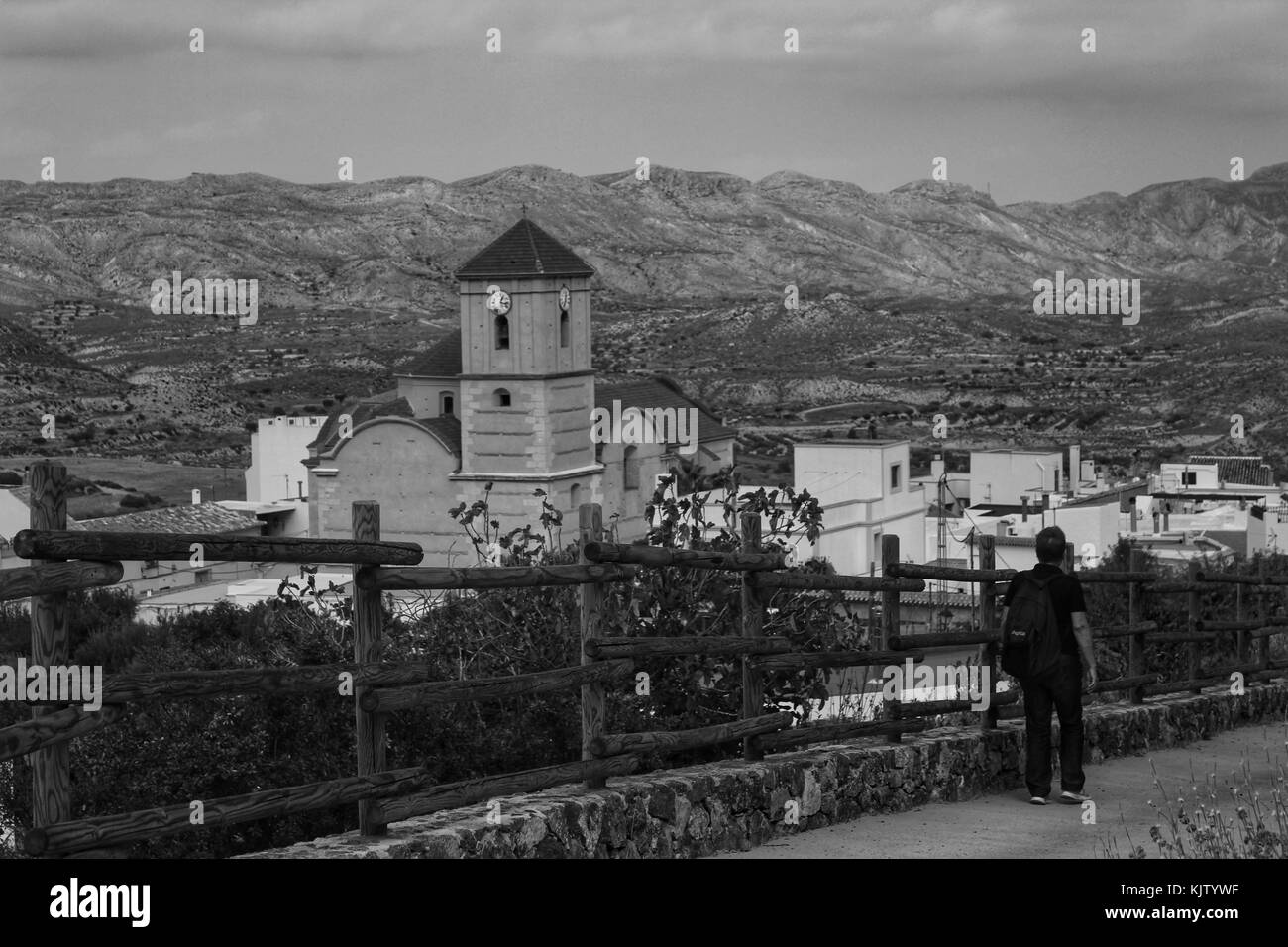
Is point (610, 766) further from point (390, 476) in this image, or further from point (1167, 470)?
point (1167, 470)

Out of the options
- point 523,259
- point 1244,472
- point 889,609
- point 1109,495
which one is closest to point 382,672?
point 889,609

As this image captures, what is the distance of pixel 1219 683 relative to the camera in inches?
544

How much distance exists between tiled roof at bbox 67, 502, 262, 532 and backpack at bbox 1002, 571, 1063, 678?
41.9m

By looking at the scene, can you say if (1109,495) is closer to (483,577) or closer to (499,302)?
(499,302)

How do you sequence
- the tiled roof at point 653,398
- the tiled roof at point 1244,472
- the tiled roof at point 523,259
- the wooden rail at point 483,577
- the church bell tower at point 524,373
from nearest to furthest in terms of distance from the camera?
the wooden rail at point 483,577 < the church bell tower at point 524,373 < the tiled roof at point 523,259 < the tiled roof at point 653,398 < the tiled roof at point 1244,472

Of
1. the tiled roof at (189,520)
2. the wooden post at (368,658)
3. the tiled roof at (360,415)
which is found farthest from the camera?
the tiled roof at (360,415)

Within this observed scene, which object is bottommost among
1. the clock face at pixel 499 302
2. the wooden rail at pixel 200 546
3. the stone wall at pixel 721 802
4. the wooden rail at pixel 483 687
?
the stone wall at pixel 721 802

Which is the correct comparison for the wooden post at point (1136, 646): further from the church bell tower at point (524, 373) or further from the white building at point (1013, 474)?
the white building at point (1013, 474)

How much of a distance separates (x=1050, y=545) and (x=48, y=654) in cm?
477

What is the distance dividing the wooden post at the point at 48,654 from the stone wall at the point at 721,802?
75cm

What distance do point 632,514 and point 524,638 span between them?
152 feet

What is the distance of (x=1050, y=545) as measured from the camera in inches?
342

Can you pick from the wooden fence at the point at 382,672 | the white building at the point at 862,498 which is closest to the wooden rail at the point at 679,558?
the wooden fence at the point at 382,672

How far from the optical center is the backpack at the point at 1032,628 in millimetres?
8672
